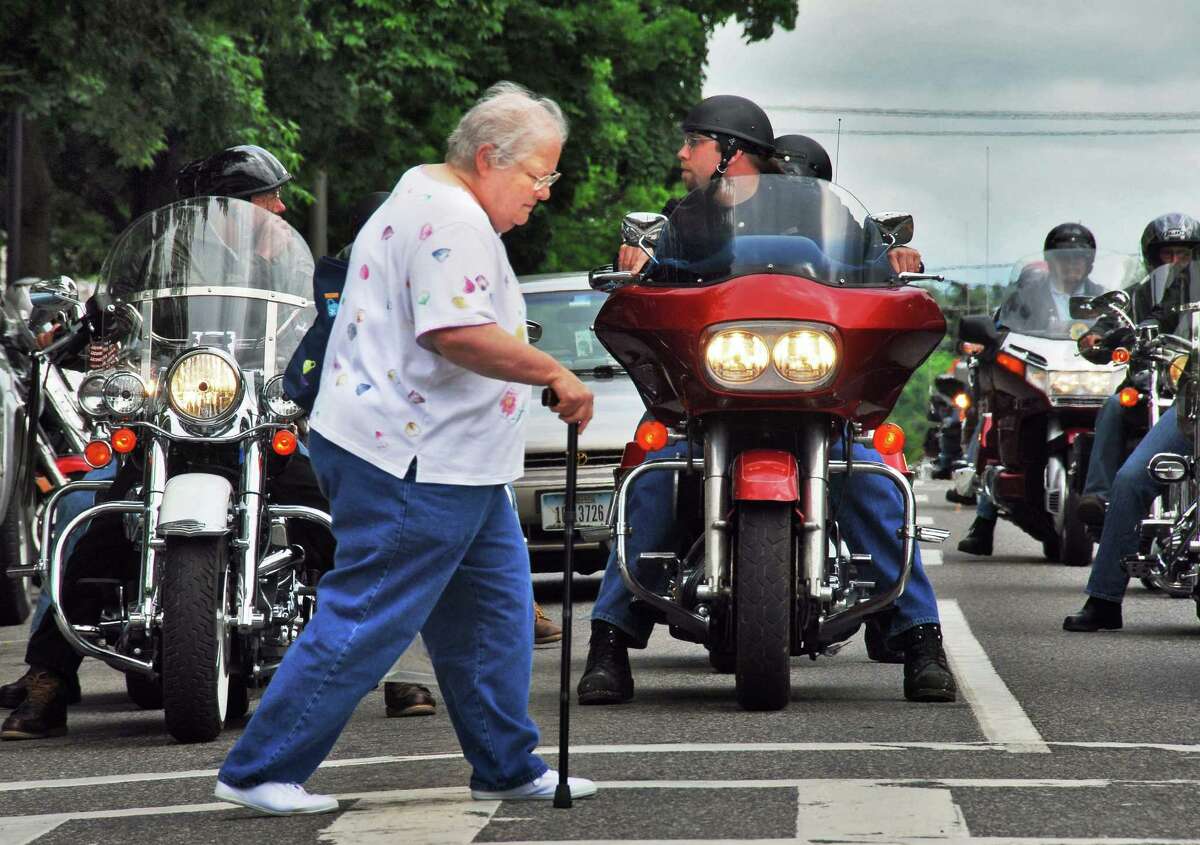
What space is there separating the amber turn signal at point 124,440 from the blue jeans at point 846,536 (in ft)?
4.96

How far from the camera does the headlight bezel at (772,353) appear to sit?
6.89 metres

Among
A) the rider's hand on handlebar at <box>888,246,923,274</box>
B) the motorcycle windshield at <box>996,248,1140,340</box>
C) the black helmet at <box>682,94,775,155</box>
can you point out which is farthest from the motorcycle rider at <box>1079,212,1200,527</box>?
the black helmet at <box>682,94,775,155</box>

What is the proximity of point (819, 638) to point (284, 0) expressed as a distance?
39.4ft

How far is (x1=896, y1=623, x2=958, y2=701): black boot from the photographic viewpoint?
735 cm

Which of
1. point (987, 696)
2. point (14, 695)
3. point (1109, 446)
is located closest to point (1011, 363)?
point (1109, 446)

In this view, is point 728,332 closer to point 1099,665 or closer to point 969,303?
point 1099,665

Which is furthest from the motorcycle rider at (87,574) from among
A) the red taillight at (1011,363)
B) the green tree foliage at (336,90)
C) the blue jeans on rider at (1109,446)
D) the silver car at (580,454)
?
the green tree foliage at (336,90)

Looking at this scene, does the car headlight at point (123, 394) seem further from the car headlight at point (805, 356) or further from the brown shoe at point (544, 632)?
the brown shoe at point (544, 632)

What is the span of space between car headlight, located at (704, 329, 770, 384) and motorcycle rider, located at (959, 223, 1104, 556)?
24.9 ft

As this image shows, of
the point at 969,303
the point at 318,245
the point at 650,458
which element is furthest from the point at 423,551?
the point at 318,245

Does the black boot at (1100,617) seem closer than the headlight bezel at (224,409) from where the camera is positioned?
No

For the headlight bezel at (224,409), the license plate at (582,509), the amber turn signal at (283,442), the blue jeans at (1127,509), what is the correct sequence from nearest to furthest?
the headlight bezel at (224,409)
the amber turn signal at (283,442)
the blue jeans at (1127,509)
the license plate at (582,509)

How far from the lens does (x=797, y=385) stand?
689cm

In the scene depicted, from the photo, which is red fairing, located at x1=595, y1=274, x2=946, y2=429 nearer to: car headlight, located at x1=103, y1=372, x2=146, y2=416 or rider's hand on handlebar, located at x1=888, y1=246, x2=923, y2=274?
rider's hand on handlebar, located at x1=888, y1=246, x2=923, y2=274
